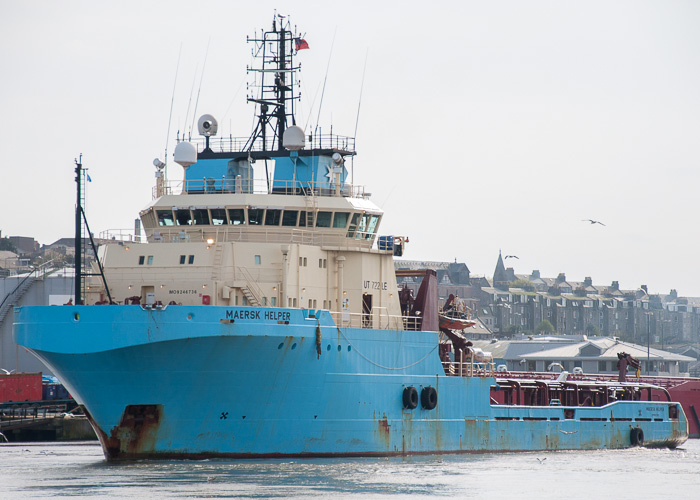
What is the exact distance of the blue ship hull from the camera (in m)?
30.0

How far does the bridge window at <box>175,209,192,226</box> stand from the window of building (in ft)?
2.50

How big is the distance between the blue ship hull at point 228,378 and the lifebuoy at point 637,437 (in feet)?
41.6

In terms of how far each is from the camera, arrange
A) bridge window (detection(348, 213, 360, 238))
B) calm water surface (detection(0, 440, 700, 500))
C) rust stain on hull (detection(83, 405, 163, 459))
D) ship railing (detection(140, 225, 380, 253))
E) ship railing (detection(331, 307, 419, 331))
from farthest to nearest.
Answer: bridge window (detection(348, 213, 360, 238)) → ship railing (detection(140, 225, 380, 253)) → ship railing (detection(331, 307, 419, 331)) → rust stain on hull (detection(83, 405, 163, 459)) → calm water surface (detection(0, 440, 700, 500))

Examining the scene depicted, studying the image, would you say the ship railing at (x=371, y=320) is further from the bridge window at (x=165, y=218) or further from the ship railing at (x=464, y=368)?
the bridge window at (x=165, y=218)

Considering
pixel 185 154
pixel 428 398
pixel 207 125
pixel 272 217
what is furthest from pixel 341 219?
pixel 428 398

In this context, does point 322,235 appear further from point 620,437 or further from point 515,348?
point 515,348

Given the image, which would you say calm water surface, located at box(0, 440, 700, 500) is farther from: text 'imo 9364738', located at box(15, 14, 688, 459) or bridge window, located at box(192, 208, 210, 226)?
bridge window, located at box(192, 208, 210, 226)

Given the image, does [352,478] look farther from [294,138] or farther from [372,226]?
[294,138]

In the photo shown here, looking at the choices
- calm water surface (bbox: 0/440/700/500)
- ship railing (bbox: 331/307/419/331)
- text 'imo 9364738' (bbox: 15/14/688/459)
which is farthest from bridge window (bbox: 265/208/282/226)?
calm water surface (bbox: 0/440/700/500)

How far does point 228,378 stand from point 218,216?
6.15m

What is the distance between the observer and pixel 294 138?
119ft

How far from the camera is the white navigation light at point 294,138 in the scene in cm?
3634

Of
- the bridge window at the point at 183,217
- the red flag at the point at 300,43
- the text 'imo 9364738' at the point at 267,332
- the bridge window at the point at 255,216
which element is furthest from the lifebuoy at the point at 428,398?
the red flag at the point at 300,43

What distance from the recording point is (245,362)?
1216 inches
